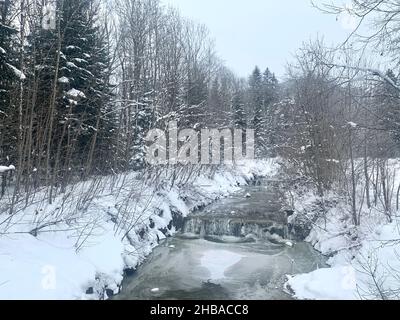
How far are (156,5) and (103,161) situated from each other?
518 inches

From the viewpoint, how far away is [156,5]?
2544cm

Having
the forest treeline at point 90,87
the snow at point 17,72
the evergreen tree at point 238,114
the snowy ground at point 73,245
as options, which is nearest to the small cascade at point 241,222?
the snowy ground at point 73,245

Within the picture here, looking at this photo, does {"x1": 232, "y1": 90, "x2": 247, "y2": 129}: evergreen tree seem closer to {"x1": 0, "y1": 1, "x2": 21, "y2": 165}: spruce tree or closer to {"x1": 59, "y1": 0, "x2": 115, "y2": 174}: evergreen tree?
{"x1": 59, "y1": 0, "x2": 115, "y2": 174}: evergreen tree

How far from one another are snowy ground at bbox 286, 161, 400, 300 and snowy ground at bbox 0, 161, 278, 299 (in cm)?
459

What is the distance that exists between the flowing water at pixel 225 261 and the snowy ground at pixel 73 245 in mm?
646

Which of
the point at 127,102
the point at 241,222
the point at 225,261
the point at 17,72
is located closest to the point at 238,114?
the point at 127,102

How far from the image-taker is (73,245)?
9711 mm

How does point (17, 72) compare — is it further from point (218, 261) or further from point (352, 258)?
point (352, 258)

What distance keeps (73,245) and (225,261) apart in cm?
476

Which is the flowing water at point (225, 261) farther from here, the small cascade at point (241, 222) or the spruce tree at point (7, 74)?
the spruce tree at point (7, 74)

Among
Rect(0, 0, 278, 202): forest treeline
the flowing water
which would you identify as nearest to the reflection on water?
the flowing water

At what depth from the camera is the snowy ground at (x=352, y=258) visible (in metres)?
7.81

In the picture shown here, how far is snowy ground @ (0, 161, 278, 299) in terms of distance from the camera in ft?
24.1
